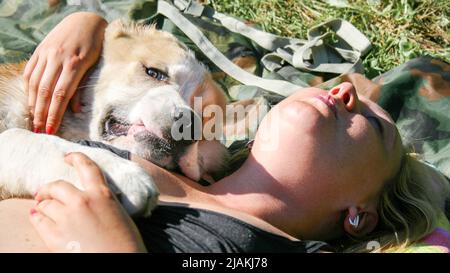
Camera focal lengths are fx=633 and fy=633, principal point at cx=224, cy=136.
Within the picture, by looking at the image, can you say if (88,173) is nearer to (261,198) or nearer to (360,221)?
(261,198)

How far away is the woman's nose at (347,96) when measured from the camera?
9.99ft

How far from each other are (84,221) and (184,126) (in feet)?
3.26

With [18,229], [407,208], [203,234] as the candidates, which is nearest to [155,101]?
[203,234]

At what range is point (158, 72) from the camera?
3.41m

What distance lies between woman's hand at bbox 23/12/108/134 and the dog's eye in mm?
342

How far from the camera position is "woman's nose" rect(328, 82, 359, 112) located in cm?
304

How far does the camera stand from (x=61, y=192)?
238 centimetres

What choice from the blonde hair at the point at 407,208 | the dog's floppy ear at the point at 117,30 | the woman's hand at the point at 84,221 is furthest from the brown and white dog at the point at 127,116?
the blonde hair at the point at 407,208

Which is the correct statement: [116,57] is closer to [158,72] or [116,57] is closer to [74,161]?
[158,72]

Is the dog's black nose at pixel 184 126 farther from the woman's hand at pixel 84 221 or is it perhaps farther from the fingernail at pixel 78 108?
the woman's hand at pixel 84 221

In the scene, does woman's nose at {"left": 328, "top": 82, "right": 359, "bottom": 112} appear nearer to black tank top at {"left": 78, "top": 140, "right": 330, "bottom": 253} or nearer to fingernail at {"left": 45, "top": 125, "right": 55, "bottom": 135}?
black tank top at {"left": 78, "top": 140, "right": 330, "bottom": 253}

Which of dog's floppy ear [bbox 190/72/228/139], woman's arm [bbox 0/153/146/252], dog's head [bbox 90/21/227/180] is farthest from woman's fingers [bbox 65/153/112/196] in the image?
dog's floppy ear [bbox 190/72/228/139]
